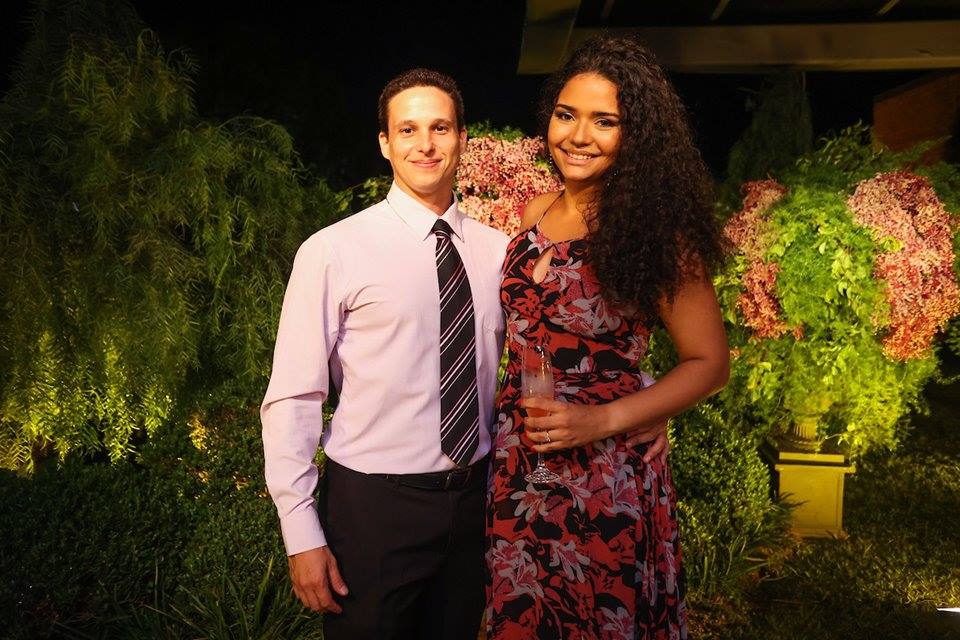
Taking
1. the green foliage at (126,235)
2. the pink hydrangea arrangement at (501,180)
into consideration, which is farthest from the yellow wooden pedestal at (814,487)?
the green foliage at (126,235)

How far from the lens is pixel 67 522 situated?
3125 millimetres

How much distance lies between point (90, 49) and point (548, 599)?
10.1ft

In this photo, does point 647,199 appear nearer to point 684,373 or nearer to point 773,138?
point 684,373

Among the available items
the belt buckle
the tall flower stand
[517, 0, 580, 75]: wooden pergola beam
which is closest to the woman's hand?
the belt buckle

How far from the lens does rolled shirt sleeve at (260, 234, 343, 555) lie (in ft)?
6.20

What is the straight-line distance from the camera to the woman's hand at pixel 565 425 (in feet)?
5.90

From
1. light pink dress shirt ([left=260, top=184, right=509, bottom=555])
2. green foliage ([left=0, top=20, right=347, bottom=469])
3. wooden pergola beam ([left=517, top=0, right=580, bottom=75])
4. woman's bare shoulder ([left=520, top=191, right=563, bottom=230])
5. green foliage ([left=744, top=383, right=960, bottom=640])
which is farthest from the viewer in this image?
wooden pergola beam ([left=517, top=0, right=580, bottom=75])

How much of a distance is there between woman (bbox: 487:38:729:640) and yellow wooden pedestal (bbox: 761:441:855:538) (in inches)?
120

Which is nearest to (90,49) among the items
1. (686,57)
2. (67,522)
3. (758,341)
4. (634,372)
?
(67,522)

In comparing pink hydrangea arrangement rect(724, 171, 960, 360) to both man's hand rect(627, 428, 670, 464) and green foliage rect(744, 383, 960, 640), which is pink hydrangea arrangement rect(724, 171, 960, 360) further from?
man's hand rect(627, 428, 670, 464)

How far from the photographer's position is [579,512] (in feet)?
6.40

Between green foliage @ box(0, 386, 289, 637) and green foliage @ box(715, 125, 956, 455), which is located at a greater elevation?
green foliage @ box(715, 125, 956, 455)

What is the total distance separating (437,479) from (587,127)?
99cm

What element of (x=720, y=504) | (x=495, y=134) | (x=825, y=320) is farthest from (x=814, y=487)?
(x=495, y=134)
